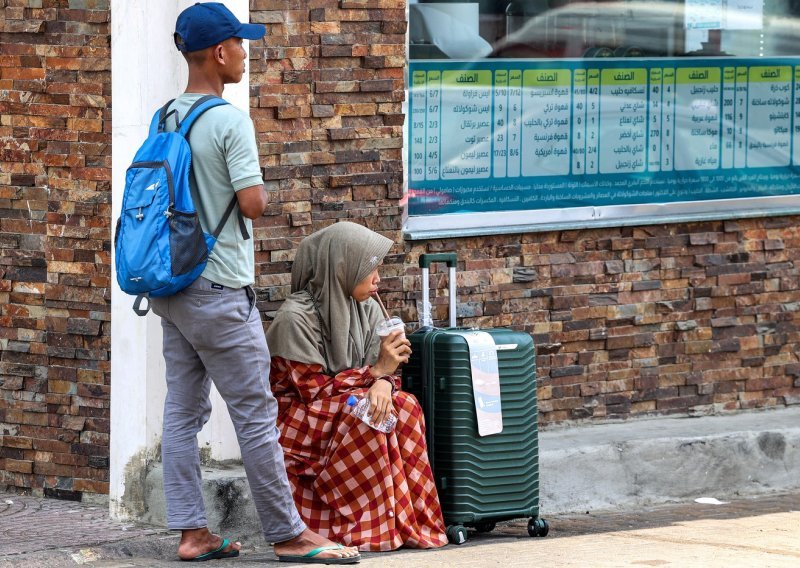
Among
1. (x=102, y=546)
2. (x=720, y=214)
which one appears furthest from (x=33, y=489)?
(x=720, y=214)

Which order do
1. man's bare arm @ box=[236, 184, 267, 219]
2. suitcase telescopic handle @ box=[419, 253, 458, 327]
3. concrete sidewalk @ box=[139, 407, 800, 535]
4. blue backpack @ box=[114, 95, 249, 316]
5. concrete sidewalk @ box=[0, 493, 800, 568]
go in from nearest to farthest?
blue backpack @ box=[114, 95, 249, 316] < man's bare arm @ box=[236, 184, 267, 219] < concrete sidewalk @ box=[0, 493, 800, 568] < suitcase telescopic handle @ box=[419, 253, 458, 327] < concrete sidewalk @ box=[139, 407, 800, 535]

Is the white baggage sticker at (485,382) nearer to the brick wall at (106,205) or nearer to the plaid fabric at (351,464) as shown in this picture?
the plaid fabric at (351,464)

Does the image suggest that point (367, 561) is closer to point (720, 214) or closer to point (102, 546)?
point (102, 546)

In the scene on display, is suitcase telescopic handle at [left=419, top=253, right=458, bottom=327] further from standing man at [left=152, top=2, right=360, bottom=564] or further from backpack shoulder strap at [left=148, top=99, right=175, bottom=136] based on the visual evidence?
backpack shoulder strap at [left=148, top=99, right=175, bottom=136]

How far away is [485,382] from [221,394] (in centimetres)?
110

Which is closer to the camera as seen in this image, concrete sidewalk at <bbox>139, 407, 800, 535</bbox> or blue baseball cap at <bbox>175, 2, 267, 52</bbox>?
blue baseball cap at <bbox>175, 2, 267, 52</bbox>

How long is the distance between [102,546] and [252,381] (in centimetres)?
89

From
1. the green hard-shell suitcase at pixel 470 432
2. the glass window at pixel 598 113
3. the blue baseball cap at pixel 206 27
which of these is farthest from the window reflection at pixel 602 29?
the blue baseball cap at pixel 206 27

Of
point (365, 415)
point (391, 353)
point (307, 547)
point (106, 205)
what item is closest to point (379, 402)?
point (365, 415)

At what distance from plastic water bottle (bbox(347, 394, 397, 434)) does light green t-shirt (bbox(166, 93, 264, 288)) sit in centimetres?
68

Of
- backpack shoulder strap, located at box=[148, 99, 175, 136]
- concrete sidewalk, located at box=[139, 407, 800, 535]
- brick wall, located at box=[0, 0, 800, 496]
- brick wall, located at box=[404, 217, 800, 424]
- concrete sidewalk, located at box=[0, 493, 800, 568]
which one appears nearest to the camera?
Answer: backpack shoulder strap, located at box=[148, 99, 175, 136]

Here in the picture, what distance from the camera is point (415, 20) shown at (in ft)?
21.8

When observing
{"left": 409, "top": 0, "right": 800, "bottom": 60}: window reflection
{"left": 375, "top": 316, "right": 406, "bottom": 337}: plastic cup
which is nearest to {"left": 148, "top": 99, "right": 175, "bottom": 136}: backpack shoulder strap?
{"left": 375, "top": 316, "right": 406, "bottom": 337}: plastic cup

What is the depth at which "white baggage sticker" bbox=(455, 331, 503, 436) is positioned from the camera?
19.4 feet
